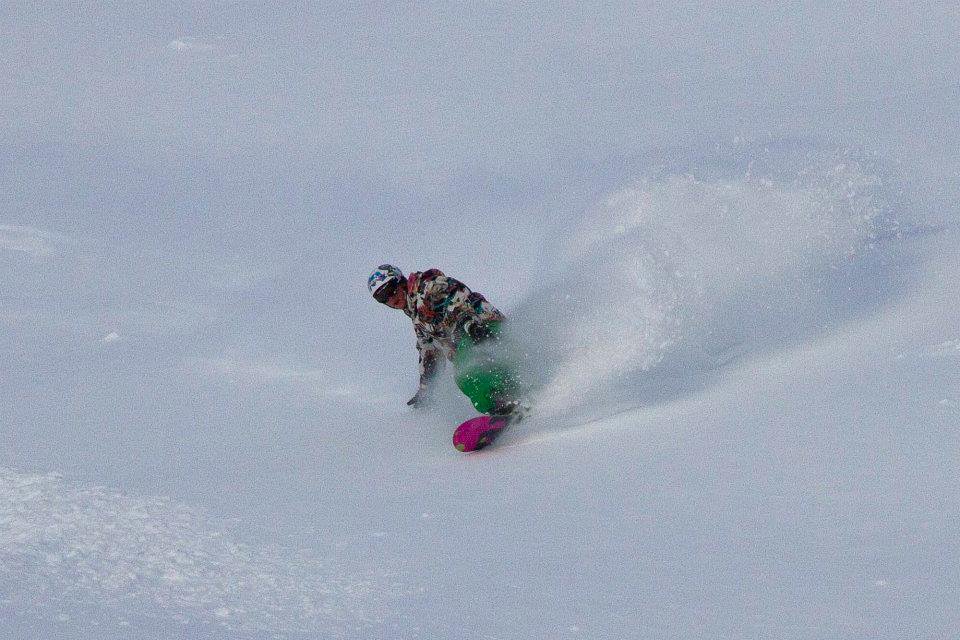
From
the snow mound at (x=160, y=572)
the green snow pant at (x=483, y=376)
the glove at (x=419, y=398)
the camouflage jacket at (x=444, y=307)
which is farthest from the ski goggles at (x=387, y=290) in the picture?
the snow mound at (x=160, y=572)

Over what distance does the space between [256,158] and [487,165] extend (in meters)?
3.63

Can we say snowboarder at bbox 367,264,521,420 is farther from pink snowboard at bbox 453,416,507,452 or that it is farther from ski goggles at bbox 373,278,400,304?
pink snowboard at bbox 453,416,507,452

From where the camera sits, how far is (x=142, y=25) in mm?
20031

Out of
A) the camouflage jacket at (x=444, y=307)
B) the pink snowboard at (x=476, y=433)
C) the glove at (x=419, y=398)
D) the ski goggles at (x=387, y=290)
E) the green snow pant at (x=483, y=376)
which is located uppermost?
the ski goggles at (x=387, y=290)

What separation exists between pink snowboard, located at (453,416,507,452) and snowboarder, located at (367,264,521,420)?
0.76 ft

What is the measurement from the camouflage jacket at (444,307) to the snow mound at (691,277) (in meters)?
0.48

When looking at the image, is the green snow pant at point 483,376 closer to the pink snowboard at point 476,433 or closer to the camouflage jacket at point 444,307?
the camouflage jacket at point 444,307

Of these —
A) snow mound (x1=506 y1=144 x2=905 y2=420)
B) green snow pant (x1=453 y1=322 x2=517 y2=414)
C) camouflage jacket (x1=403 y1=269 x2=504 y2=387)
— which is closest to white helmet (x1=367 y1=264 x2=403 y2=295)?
camouflage jacket (x1=403 y1=269 x2=504 y2=387)

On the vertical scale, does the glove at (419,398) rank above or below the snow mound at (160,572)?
below

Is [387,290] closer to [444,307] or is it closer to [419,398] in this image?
[444,307]

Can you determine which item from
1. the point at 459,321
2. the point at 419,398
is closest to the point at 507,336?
the point at 459,321

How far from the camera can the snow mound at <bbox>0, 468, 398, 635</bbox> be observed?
4.51 metres

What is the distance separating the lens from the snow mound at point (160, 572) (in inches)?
177

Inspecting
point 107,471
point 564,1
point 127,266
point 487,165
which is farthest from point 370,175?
point 107,471
